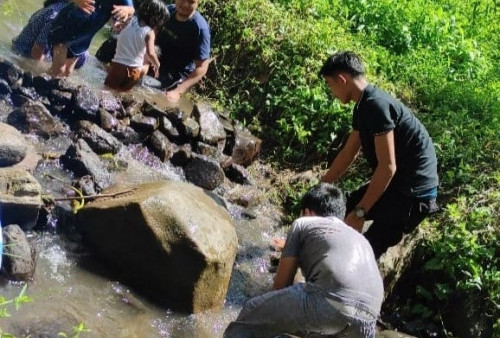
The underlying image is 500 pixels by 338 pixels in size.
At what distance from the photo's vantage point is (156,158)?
6605mm

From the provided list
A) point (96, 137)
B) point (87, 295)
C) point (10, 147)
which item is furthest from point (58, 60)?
point (87, 295)

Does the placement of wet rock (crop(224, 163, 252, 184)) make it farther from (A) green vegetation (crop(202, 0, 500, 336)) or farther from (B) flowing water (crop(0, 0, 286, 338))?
(B) flowing water (crop(0, 0, 286, 338))

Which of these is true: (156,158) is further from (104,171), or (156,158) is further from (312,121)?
(312,121)

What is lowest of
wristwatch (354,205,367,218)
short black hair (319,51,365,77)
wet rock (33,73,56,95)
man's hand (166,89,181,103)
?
man's hand (166,89,181,103)

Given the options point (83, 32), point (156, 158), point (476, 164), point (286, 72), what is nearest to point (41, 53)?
point (83, 32)

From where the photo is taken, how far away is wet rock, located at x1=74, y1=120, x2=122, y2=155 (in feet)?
19.9

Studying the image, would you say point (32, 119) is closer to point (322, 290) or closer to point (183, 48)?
point (183, 48)

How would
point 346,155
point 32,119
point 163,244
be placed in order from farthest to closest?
point 32,119 → point 346,155 → point 163,244

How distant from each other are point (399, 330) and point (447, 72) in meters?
4.50

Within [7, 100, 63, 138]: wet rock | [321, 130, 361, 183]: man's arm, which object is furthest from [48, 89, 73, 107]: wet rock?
[321, 130, 361, 183]: man's arm

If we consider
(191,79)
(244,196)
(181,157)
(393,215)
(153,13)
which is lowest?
(244,196)

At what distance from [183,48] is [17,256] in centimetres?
434

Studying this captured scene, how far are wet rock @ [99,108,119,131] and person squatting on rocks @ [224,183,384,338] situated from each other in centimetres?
289

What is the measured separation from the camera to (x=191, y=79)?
7828mm
